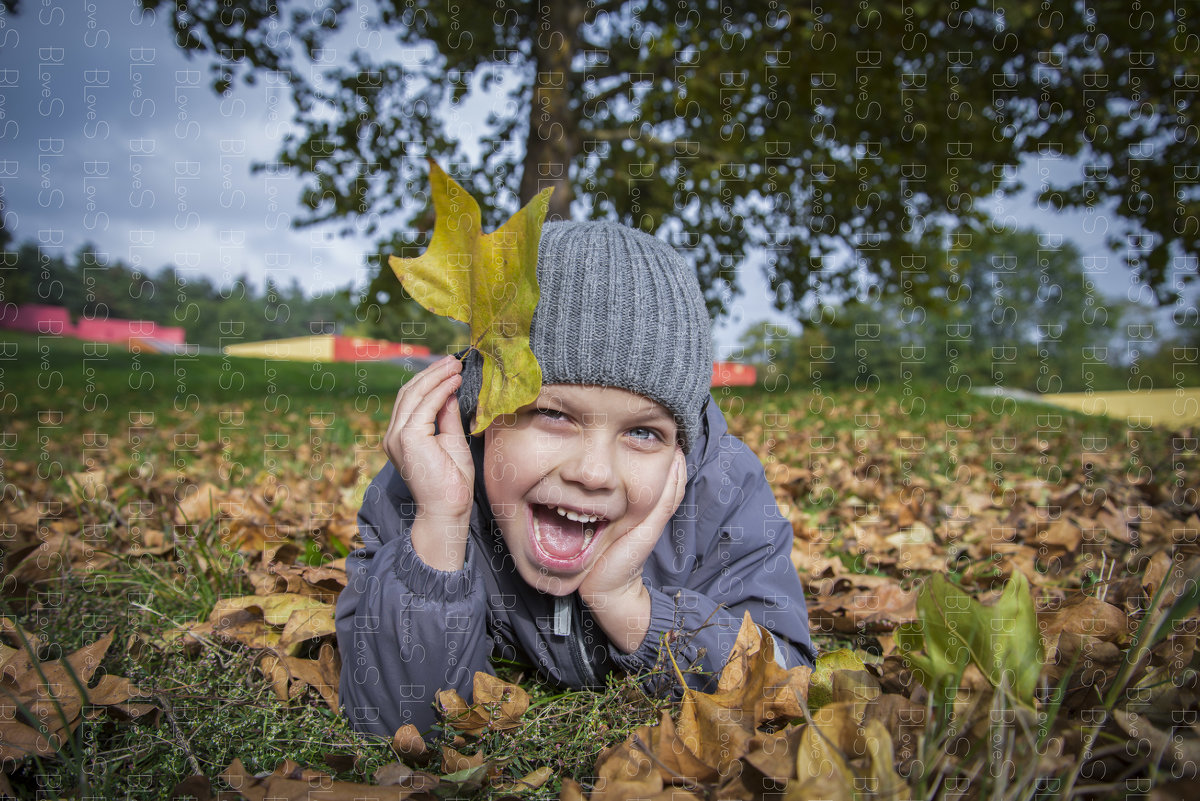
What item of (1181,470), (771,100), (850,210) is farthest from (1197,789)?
(850,210)

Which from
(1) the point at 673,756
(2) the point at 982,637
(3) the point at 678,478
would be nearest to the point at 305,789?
(1) the point at 673,756

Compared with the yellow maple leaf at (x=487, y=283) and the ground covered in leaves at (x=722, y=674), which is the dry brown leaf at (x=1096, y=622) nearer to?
the ground covered in leaves at (x=722, y=674)

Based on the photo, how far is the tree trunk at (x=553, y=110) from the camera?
308 inches

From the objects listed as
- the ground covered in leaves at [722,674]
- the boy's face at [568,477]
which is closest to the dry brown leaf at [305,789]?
the ground covered in leaves at [722,674]

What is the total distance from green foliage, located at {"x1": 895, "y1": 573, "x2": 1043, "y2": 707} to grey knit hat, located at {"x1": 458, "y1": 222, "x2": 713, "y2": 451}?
69 cm

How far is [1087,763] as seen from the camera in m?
0.97

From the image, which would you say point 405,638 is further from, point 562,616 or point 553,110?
point 553,110

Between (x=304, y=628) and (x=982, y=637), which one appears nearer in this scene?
(x=982, y=637)

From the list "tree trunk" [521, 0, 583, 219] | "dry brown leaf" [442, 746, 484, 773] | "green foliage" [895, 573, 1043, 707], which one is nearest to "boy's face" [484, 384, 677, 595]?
"dry brown leaf" [442, 746, 484, 773]

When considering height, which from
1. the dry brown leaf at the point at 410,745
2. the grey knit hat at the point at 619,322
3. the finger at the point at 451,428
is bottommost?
the dry brown leaf at the point at 410,745

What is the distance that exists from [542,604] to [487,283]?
2.55 feet

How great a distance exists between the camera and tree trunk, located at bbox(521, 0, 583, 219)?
7828mm

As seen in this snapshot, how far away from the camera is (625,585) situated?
5.10 ft

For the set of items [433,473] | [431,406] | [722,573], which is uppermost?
[431,406]
